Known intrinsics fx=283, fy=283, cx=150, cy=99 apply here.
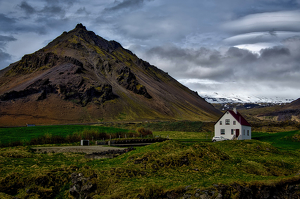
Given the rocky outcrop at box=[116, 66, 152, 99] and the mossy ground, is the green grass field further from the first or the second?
the rocky outcrop at box=[116, 66, 152, 99]

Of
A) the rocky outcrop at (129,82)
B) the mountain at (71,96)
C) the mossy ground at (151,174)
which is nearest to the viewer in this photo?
the mossy ground at (151,174)

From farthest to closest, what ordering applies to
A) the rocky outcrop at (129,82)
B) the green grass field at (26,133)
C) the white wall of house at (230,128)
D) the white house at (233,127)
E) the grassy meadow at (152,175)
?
the rocky outcrop at (129,82)
the white wall of house at (230,128)
the white house at (233,127)
the green grass field at (26,133)
the grassy meadow at (152,175)

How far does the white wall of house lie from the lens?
60150 millimetres

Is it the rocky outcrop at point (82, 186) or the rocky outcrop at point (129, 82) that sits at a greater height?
the rocky outcrop at point (129, 82)

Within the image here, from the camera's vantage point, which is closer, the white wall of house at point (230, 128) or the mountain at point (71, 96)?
the white wall of house at point (230, 128)

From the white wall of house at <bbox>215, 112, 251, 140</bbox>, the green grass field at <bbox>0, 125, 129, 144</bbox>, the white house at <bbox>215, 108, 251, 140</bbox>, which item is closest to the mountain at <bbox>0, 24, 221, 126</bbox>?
the green grass field at <bbox>0, 125, 129, 144</bbox>

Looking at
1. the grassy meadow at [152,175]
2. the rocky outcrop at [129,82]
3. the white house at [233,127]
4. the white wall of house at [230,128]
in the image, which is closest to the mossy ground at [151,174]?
the grassy meadow at [152,175]

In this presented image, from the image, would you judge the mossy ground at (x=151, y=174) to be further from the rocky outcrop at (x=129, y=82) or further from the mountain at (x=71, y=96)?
the rocky outcrop at (x=129, y=82)

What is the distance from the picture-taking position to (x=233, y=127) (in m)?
61.6

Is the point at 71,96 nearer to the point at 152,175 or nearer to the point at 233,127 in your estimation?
the point at 233,127

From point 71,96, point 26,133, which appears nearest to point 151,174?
point 26,133

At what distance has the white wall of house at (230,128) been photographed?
197 ft

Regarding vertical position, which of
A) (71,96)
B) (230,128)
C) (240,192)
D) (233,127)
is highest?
(71,96)

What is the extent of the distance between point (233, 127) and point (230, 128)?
31.4 inches
